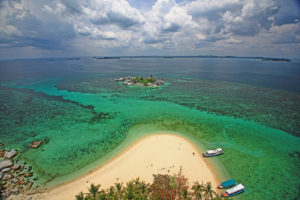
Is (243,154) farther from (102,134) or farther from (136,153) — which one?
(102,134)

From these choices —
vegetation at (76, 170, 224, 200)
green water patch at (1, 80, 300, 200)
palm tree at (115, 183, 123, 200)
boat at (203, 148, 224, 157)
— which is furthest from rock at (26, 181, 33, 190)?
boat at (203, 148, 224, 157)

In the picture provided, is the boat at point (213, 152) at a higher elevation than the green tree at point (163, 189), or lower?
lower

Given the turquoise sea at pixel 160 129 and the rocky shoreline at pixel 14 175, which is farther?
the turquoise sea at pixel 160 129

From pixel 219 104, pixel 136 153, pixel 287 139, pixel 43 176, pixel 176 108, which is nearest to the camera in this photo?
pixel 43 176

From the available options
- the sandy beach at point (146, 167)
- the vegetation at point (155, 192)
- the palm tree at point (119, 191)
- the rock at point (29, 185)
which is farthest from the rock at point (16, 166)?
the palm tree at point (119, 191)

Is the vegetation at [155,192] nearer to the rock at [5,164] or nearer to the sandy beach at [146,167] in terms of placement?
the sandy beach at [146,167]

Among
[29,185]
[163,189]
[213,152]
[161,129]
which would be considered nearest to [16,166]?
[29,185]

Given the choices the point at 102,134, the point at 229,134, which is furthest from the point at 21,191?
the point at 229,134

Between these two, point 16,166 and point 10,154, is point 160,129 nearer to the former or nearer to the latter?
point 16,166
